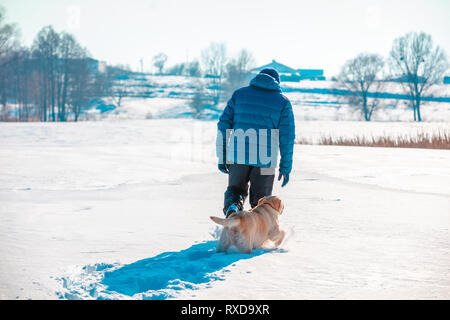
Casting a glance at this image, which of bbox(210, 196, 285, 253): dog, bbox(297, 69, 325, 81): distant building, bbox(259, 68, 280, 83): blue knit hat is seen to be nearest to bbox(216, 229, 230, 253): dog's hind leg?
bbox(210, 196, 285, 253): dog

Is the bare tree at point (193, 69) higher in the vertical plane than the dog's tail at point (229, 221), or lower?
higher

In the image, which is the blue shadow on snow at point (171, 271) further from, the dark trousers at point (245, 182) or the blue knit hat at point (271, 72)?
the blue knit hat at point (271, 72)

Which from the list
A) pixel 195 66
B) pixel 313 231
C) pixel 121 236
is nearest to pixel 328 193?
pixel 313 231

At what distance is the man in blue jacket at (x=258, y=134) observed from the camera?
4137 mm

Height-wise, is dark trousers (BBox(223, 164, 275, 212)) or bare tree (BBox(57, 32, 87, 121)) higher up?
bare tree (BBox(57, 32, 87, 121))

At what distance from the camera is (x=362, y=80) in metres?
54.5

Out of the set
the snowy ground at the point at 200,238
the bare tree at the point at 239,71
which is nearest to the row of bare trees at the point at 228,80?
the bare tree at the point at 239,71

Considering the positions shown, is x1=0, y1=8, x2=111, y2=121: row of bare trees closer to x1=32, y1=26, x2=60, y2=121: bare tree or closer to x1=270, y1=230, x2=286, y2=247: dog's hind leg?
x1=32, y1=26, x2=60, y2=121: bare tree

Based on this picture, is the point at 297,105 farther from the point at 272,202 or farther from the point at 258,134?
the point at 272,202

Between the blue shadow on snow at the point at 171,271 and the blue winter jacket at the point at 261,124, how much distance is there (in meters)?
0.87

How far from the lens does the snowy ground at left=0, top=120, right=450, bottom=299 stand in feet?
10.2

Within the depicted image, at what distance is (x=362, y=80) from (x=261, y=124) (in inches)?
2113

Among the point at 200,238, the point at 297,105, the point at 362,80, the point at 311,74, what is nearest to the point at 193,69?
the point at 311,74

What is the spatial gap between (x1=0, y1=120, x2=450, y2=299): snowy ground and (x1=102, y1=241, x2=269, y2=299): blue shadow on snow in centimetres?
1
